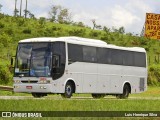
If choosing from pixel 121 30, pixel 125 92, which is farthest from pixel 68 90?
pixel 121 30

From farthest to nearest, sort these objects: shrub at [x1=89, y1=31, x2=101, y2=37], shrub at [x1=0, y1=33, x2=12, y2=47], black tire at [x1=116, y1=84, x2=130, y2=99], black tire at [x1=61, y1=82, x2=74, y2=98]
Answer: shrub at [x1=89, y1=31, x2=101, y2=37] < shrub at [x1=0, y1=33, x2=12, y2=47] < black tire at [x1=116, y1=84, x2=130, y2=99] < black tire at [x1=61, y1=82, x2=74, y2=98]

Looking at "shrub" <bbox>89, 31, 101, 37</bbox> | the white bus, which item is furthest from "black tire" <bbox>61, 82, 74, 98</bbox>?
"shrub" <bbox>89, 31, 101, 37</bbox>

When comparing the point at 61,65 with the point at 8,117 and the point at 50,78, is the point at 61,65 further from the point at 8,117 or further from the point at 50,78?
the point at 8,117

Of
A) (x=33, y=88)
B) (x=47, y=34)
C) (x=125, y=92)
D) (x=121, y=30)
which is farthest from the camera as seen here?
(x=121, y=30)

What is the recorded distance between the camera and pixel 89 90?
31312 mm

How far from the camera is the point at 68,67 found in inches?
1131

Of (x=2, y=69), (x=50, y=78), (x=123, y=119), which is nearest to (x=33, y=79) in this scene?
(x=50, y=78)

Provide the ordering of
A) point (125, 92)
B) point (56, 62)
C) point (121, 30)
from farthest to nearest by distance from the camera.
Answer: point (121, 30) < point (125, 92) < point (56, 62)

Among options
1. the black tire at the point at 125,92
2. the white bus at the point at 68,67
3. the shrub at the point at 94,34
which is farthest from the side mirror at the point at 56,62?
the shrub at the point at 94,34

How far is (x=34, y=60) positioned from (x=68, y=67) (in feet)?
6.40

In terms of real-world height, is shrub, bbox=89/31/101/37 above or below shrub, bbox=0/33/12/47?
above

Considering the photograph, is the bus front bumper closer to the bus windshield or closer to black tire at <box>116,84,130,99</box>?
the bus windshield

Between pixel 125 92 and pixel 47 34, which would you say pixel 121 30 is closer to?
pixel 47 34

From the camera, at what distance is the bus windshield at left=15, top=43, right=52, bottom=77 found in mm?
28094
